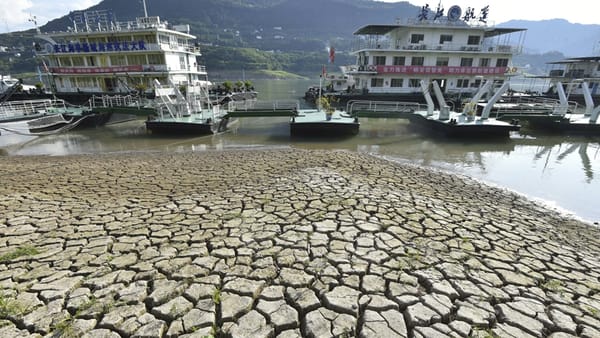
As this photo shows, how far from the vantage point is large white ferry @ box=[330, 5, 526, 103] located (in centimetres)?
2822

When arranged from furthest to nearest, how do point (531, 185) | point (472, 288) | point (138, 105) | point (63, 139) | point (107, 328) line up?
point (138, 105) < point (63, 139) < point (531, 185) < point (472, 288) < point (107, 328)

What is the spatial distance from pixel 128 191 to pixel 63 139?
13.6 meters

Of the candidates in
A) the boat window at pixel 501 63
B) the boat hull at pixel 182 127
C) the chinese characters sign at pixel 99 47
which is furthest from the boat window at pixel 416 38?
the chinese characters sign at pixel 99 47

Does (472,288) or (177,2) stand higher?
(177,2)

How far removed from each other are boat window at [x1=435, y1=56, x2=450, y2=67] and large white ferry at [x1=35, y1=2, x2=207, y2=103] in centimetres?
2505

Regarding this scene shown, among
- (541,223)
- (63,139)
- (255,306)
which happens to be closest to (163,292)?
(255,306)

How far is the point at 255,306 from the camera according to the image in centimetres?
327

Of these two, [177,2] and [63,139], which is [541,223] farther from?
[177,2]

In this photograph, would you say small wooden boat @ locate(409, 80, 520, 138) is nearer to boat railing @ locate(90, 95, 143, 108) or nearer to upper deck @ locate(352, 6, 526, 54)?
upper deck @ locate(352, 6, 526, 54)

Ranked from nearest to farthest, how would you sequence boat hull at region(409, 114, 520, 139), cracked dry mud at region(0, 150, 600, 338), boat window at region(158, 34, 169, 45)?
cracked dry mud at region(0, 150, 600, 338)
boat hull at region(409, 114, 520, 139)
boat window at region(158, 34, 169, 45)

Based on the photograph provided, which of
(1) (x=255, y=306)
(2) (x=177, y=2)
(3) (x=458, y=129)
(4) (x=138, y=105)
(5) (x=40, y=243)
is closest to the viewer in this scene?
(1) (x=255, y=306)

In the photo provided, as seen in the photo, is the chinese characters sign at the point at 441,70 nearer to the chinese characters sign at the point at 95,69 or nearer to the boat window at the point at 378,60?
the boat window at the point at 378,60

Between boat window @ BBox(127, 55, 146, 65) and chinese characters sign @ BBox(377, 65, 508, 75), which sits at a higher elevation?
boat window @ BBox(127, 55, 146, 65)

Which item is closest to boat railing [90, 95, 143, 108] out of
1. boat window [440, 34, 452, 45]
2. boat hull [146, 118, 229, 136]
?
boat hull [146, 118, 229, 136]
